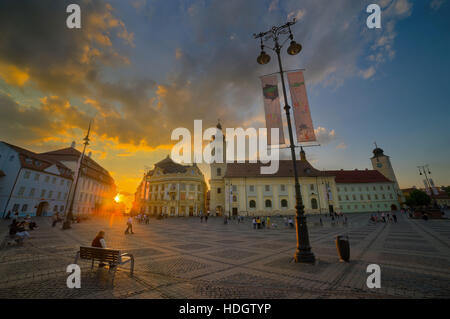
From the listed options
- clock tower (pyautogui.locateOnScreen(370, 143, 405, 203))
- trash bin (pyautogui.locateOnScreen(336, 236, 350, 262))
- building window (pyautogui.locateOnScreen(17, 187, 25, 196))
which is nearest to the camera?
trash bin (pyautogui.locateOnScreen(336, 236, 350, 262))

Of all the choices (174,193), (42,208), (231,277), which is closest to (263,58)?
(231,277)

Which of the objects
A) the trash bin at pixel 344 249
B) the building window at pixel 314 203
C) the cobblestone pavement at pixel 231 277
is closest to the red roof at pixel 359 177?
the building window at pixel 314 203

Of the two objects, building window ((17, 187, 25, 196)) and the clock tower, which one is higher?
the clock tower

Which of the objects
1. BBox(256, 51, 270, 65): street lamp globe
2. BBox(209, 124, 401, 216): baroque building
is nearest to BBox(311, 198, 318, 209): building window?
BBox(209, 124, 401, 216): baroque building

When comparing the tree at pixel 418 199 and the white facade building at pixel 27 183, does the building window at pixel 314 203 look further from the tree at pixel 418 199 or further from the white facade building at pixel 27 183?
the white facade building at pixel 27 183

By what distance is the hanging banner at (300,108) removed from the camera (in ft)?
26.2

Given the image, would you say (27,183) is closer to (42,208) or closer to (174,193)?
(42,208)

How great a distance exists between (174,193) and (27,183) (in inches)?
1139

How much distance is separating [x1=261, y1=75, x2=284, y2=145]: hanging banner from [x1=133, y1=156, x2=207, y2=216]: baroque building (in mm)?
43830

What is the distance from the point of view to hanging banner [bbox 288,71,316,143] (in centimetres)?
799

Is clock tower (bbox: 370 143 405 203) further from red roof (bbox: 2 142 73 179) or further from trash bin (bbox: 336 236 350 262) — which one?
red roof (bbox: 2 142 73 179)

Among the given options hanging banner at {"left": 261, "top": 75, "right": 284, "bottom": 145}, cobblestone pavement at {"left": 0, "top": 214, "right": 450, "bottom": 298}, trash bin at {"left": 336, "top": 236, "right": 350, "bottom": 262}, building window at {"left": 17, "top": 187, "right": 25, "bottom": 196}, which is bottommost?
cobblestone pavement at {"left": 0, "top": 214, "right": 450, "bottom": 298}

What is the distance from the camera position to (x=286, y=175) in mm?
48000
